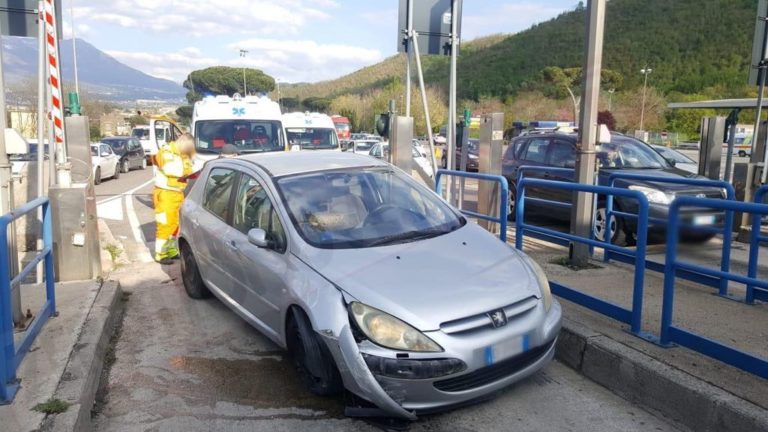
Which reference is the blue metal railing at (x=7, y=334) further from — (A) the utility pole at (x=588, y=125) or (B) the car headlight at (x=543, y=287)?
(A) the utility pole at (x=588, y=125)

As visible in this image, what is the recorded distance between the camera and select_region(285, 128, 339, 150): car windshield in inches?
571

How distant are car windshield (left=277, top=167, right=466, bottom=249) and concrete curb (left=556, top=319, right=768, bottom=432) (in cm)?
127

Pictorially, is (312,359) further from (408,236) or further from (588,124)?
(588,124)

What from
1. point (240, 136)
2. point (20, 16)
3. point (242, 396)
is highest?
point (20, 16)

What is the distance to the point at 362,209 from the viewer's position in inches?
179

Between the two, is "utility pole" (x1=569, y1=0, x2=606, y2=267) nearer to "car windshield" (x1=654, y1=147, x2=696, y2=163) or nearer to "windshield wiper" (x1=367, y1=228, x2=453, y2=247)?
"windshield wiper" (x1=367, y1=228, x2=453, y2=247)

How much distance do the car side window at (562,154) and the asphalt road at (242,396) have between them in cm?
595

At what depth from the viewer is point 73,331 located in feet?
14.9

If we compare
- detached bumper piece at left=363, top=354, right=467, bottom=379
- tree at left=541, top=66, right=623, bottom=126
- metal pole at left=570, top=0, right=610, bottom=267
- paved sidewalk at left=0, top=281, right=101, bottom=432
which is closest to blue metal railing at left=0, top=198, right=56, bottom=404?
paved sidewalk at left=0, top=281, right=101, bottom=432

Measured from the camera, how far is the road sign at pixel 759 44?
868 cm

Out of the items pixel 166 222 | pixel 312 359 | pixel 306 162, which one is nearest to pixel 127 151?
pixel 166 222

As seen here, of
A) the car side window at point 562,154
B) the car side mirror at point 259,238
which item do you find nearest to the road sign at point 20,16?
the car side mirror at point 259,238

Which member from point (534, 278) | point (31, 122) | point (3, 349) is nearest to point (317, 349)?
point (534, 278)

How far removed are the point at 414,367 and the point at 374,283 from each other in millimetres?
574
